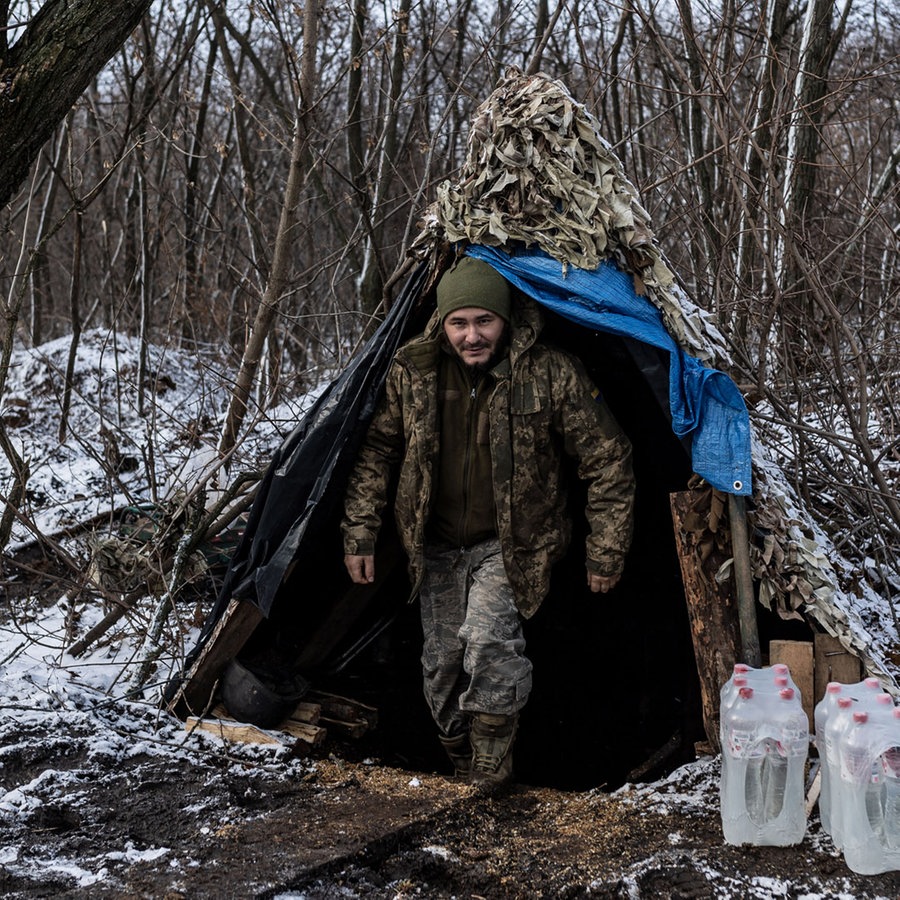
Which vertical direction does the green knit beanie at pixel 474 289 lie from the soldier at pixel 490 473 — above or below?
above

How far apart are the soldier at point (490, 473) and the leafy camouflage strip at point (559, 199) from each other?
9.6 inches

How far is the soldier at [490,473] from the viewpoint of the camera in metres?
3.93

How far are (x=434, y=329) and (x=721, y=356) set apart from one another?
1188 millimetres

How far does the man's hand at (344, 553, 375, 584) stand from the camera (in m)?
4.19

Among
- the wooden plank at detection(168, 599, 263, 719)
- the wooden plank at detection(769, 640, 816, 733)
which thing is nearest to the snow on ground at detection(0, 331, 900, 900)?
the wooden plank at detection(168, 599, 263, 719)

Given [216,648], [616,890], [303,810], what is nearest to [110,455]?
[216,648]

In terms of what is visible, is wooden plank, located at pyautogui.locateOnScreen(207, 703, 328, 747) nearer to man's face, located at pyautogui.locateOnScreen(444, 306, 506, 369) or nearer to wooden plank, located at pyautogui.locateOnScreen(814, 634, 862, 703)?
man's face, located at pyautogui.locateOnScreen(444, 306, 506, 369)

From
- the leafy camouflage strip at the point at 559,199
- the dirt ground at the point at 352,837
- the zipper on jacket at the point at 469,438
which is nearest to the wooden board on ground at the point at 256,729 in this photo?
the dirt ground at the point at 352,837

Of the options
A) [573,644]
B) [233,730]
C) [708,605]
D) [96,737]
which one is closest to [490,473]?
[708,605]

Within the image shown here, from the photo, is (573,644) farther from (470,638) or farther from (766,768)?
(766,768)

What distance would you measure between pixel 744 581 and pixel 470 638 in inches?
43.7

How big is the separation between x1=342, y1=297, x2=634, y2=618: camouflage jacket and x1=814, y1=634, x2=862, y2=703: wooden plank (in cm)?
82

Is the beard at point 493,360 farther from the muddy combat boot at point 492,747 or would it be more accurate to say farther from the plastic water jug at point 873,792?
the plastic water jug at point 873,792

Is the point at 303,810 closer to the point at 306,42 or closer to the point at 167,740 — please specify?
the point at 167,740
